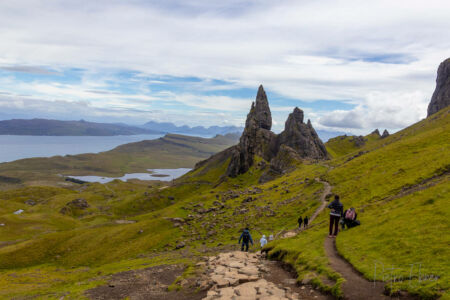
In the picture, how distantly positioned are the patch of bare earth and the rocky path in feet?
6.80

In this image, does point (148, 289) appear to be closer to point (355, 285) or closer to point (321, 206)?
point (355, 285)

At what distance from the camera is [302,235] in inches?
1489

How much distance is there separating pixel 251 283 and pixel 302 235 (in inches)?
664

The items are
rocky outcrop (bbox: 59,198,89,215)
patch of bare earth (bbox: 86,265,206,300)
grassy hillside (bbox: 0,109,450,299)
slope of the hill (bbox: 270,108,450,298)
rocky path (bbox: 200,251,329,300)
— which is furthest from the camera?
rocky outcrop (bbox: 59,198,89,215)

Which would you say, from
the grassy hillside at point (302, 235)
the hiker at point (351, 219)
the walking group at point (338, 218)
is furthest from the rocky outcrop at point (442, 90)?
the walking group at point (338, 218)

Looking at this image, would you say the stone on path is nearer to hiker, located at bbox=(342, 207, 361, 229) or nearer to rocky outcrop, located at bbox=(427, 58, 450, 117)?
hiker, located at bbox=(342, 207, 361, 229)

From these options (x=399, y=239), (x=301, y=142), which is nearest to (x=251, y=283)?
(x=399, y=239)

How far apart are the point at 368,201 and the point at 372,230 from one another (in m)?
18.4

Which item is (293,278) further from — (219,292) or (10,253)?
(10,253)

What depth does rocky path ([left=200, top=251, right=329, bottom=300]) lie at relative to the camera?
66.9 ft

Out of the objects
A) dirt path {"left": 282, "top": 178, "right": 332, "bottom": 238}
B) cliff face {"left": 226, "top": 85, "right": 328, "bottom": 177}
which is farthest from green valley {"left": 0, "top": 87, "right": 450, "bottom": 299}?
cliff face {"left": 226, "top": 85, "right": 328, "bottom": 177}

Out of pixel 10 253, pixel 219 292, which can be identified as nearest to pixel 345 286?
pixel 219 292

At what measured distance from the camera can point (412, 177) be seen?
46.1 metres

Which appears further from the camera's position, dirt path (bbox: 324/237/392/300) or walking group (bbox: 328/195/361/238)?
walking group (bbox: 328/195/361/238)
